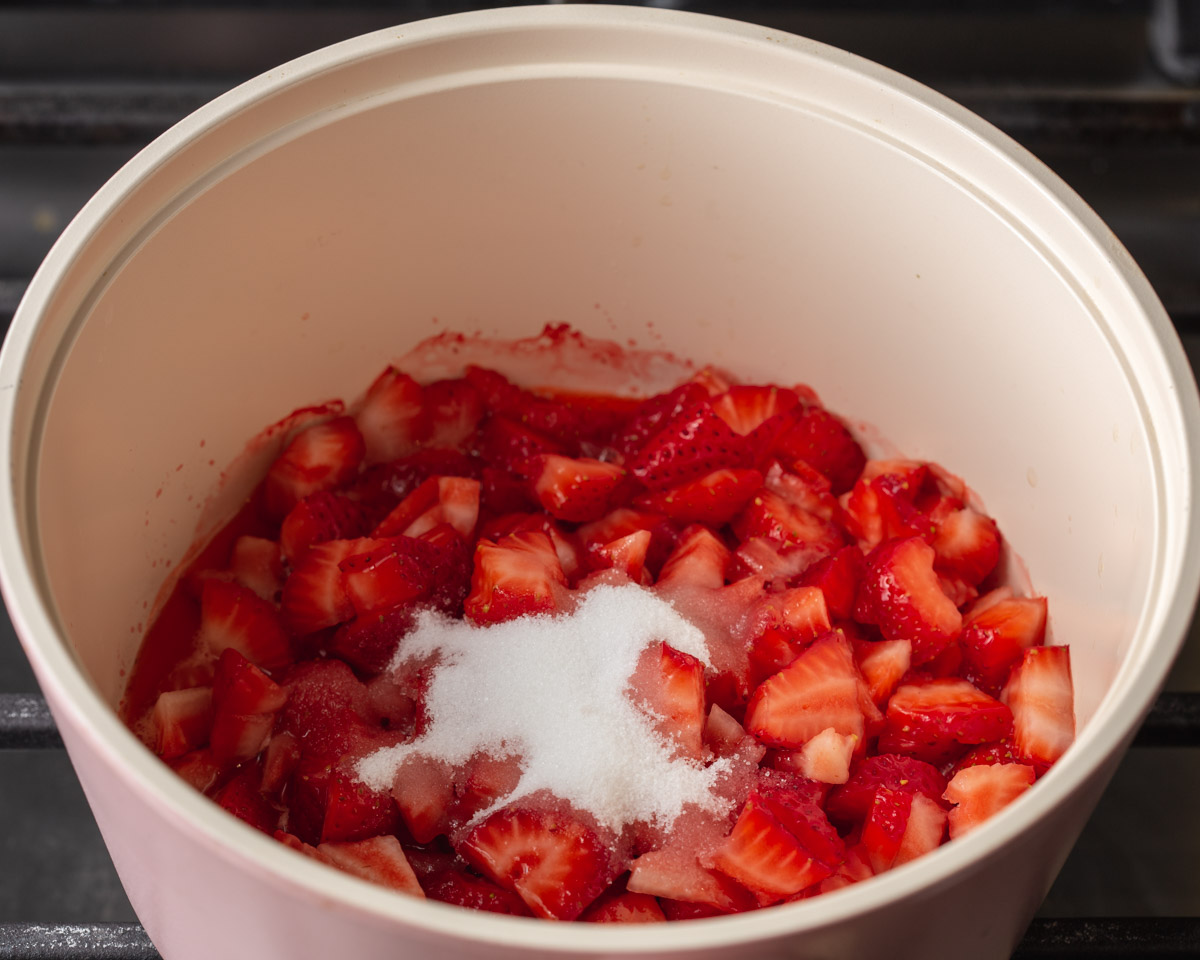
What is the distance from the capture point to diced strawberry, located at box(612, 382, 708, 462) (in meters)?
1.14

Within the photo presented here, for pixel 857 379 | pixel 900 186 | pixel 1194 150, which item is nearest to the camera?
pixel 900 186

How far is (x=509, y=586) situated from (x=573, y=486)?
0.15m

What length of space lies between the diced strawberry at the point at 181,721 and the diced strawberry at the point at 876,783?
48 centimetres

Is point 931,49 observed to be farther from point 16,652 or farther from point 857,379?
point 16,652

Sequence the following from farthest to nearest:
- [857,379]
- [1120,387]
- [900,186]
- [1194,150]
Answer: [1194,150]
[857,379]
[900,186]
[1120,387]

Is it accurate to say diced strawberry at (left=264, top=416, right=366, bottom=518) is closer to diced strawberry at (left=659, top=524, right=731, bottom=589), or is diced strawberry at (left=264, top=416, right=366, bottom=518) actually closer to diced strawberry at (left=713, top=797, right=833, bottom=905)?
diced strawberry at (left=659, top=524, right=731, bottom=589)

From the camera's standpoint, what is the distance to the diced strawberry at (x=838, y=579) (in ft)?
3.26

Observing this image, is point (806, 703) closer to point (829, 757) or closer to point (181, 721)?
point (829, 757)

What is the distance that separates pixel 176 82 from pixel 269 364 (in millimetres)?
483

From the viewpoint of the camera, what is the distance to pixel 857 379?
1104mm

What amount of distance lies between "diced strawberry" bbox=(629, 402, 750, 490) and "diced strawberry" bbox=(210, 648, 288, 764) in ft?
1.23

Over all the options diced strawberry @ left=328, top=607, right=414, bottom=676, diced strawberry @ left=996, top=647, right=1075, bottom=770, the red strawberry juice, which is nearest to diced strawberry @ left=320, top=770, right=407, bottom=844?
the red strawberry juice

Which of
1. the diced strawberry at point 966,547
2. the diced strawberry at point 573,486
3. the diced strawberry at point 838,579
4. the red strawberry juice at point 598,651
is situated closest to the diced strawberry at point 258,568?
the red strawberry juice at point 598,651

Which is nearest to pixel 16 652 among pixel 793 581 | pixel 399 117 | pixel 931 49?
pixel 399 117
